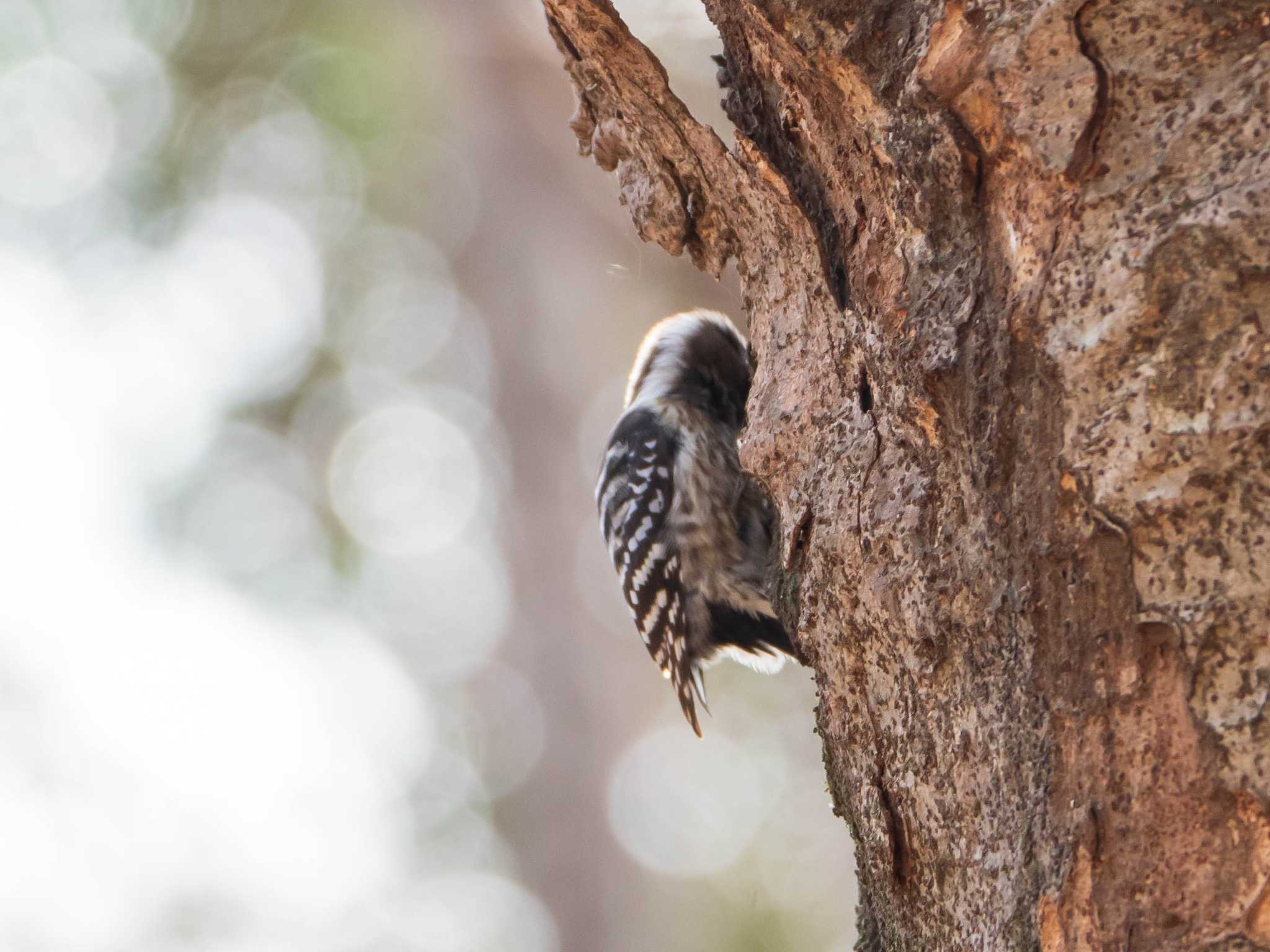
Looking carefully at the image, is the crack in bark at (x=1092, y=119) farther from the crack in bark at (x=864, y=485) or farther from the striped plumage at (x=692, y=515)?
the striped plumage at (x=692, y=515)

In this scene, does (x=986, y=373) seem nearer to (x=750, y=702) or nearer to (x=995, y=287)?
(x=995, y=287)

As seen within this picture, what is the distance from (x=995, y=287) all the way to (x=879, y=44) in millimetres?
389

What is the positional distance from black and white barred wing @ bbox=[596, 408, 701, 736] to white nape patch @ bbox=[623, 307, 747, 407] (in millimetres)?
129

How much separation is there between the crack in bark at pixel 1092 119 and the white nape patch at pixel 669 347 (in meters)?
2.38

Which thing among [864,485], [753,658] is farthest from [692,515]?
[864,485]

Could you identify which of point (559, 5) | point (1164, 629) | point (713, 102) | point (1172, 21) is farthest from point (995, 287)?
point (713, 102)

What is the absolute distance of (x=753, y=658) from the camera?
3.71 meters

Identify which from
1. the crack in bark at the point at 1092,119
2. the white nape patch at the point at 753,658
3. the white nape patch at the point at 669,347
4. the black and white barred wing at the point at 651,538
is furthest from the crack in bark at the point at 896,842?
the white nape patch at the point at 669,347

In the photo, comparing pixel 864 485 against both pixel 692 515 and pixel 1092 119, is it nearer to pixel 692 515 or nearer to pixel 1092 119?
pixel 1092 119

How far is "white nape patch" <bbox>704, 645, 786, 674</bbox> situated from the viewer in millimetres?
3605

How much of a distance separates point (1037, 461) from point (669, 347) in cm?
260

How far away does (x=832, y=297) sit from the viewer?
1.62 meters

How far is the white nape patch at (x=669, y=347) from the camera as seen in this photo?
3717 millimetres


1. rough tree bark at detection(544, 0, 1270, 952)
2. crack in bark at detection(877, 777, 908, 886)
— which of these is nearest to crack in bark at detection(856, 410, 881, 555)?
rough tree bark at detection(544, 0, 1270, 952)
